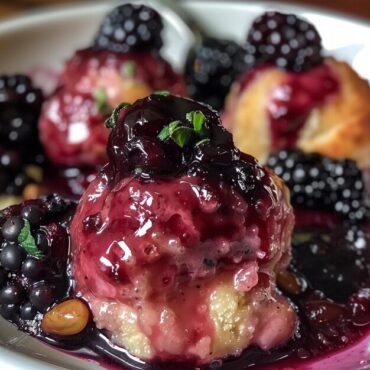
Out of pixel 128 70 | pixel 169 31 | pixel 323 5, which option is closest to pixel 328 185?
pixel 128 70

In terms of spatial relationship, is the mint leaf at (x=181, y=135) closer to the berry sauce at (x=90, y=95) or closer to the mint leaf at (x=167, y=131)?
the mint leaf at (x=167, y=131)

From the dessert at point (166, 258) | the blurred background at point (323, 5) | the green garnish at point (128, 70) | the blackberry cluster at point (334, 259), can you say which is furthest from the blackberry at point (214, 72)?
the blurred background at point (323, 5)

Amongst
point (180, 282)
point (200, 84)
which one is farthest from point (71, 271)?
point (200, 84)

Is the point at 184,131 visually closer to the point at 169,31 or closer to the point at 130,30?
the point at 130,30

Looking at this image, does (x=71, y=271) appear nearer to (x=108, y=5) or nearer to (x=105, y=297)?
(x=105, y=297)

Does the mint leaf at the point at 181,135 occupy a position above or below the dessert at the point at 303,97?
above
